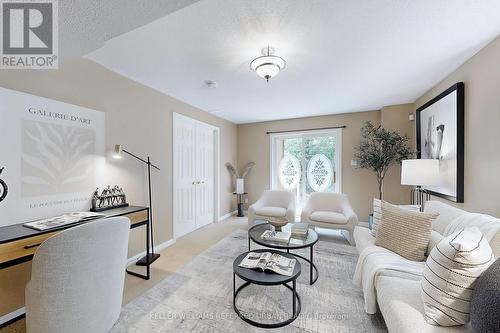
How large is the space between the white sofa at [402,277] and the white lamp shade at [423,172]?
1.41ft

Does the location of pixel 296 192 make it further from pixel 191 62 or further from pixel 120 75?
pixel 120 75

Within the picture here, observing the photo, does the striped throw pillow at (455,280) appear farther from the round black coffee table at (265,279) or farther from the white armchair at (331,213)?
the white armchair at (331,213)

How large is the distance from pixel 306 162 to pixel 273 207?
1.61 metres

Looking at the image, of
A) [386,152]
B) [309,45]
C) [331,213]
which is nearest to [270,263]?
[309,45]

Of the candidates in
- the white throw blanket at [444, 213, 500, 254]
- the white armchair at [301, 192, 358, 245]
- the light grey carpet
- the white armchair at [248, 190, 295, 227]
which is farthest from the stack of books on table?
the white throw blanket at [444, 213, 500, 254]

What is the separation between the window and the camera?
4609 mm

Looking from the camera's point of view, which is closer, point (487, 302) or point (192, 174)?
point (487, 302)

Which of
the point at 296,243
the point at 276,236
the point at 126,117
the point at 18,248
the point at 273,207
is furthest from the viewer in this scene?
the point at 273,207

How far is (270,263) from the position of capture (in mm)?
1685

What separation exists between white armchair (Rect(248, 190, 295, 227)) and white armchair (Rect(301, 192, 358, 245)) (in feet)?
0.91

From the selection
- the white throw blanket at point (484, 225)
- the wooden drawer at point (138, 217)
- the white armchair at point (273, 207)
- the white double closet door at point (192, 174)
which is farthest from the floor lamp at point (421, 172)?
the white double closet door at point (192, 174)

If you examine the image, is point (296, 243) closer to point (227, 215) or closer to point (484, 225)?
point (484, 225)

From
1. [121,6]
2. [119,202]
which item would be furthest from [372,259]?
[119,202]

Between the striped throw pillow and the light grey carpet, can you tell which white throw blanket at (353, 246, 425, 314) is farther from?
the striped throw pillow
